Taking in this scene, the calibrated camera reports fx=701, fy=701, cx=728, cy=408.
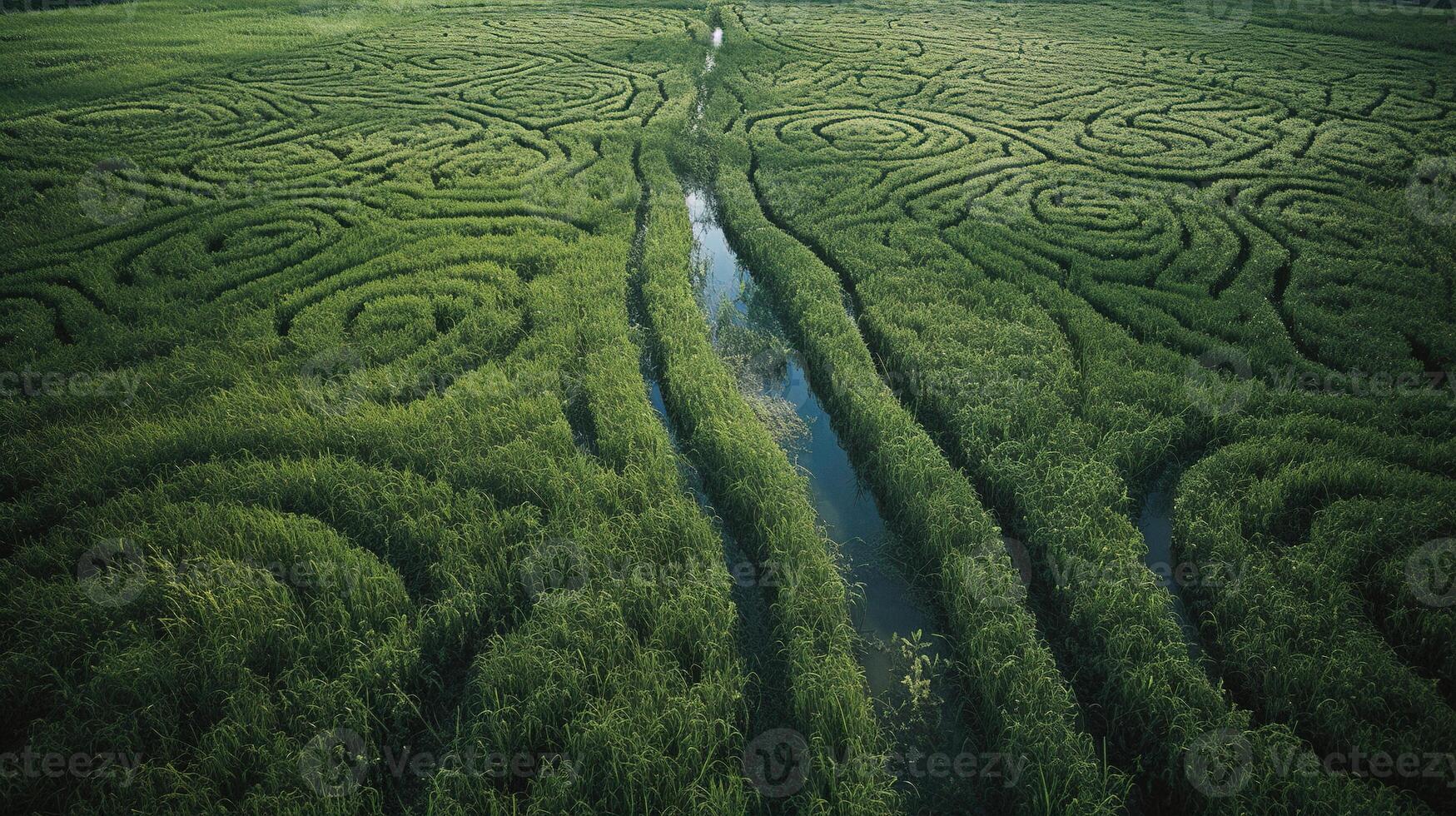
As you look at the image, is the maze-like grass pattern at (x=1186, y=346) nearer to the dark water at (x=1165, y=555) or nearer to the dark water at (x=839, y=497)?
the dark water at (x=1165, y=555)

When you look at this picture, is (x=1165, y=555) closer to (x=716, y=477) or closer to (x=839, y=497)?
(x=839, y=497)

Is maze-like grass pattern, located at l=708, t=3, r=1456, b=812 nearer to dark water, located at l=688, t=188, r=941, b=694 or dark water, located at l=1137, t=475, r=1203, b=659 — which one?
dark water, located at l=1137, t=475, r=1203, b=659

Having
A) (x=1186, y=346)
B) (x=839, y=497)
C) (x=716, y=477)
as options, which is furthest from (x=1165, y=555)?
(x=716, y=477)

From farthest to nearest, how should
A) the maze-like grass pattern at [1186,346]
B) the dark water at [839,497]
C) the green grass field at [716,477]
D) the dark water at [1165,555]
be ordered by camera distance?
the dark water at [839,497], the dark water at [1165,555], the maze-like grass pattern at [1186,346], the green grass field at [716,477]

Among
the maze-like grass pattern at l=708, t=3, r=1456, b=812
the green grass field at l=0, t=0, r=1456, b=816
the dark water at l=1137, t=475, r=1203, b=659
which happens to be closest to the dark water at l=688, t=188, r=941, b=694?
the green grass field at l=0, t=0, r=1456, b=816

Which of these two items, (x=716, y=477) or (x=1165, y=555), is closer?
(x=1165, y=555)

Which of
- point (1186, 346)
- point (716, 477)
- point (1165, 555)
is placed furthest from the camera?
point (1186, 346)

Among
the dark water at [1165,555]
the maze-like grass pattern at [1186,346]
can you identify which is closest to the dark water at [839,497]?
the maze-like grass pattern at [1186,346]
